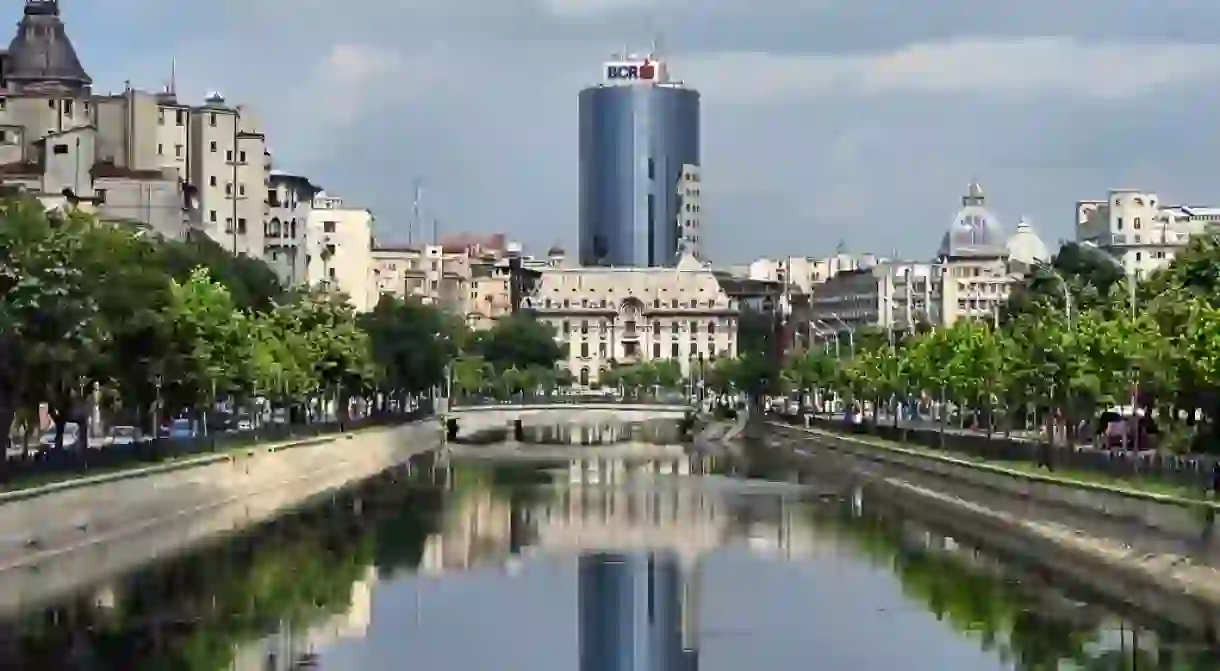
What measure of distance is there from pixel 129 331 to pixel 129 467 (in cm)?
444

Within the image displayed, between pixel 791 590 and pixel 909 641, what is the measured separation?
35.8ft

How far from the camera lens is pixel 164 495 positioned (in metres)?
75.1

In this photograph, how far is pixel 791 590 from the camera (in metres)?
63.2

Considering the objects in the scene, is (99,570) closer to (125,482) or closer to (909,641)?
(125,482)

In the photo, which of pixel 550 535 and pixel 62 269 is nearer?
pixel 62 269

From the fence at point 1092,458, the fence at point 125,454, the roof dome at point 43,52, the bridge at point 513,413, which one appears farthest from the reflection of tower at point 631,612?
the bridge at point 513,413

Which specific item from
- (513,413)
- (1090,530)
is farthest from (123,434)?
(513,413)

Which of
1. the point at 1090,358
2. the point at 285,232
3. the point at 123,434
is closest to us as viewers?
the point at 1090,358

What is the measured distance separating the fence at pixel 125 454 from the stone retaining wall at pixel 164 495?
2.31ft

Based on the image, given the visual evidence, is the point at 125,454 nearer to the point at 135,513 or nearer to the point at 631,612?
the point at 135,513

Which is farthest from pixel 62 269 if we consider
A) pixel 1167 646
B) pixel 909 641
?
pixel 1167 646

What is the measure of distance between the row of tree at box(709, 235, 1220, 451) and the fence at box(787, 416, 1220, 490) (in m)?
2.51

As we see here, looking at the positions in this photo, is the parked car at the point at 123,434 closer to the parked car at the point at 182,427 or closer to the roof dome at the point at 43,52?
the parked car at the point at 182,427

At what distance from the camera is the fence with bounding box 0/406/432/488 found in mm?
61625
